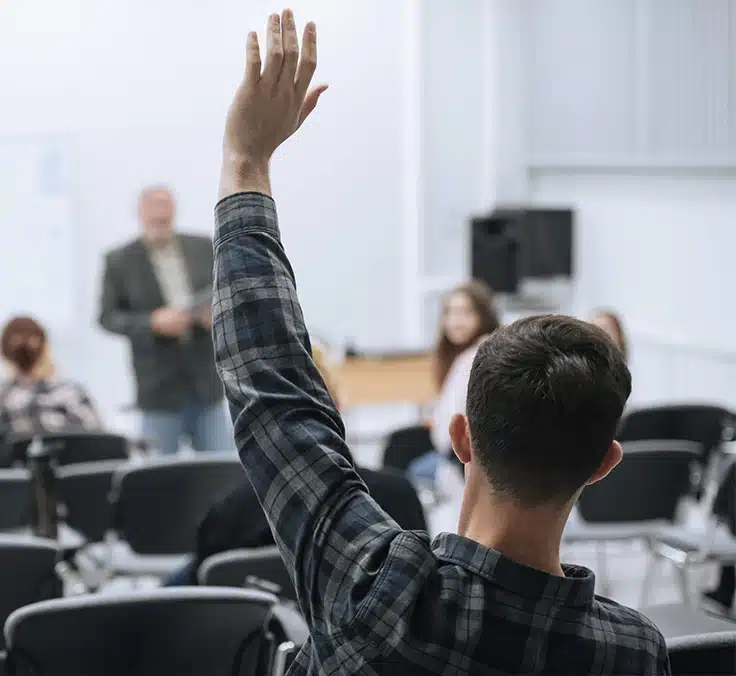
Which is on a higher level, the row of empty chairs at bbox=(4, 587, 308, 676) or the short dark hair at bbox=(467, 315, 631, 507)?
the short dark hair at bbox=(467, 315, 631, 507)

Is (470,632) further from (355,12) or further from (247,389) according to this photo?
(355,12)

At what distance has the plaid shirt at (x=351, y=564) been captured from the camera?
99 centimetres

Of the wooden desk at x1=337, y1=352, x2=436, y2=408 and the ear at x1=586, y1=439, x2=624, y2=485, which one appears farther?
the wooden desk at x1=337, y1=352, x2=436, y2=408

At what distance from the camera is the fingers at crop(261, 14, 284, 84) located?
3.53 feet

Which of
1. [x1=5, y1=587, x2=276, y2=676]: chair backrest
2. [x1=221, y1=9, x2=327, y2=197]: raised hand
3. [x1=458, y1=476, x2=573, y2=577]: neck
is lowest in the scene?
[x1=5, y1=587, x2=276, y2=676]: chair backrest

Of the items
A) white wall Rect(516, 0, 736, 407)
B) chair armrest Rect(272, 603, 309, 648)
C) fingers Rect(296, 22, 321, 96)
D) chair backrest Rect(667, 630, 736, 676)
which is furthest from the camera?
white wall Rect(516, 0, 736, 407)

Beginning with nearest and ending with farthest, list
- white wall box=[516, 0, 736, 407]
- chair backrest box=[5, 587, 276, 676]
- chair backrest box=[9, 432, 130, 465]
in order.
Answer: chair backrest box=[5, 587, 276, 676], chair backrest box=[9, 432, 130, 465], white wall box=[516, 0, 736, 407]

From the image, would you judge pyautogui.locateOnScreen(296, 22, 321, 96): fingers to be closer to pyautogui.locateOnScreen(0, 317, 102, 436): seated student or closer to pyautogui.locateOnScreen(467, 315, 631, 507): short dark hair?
pyautogui.locateOnScreen(467, 315, 631, 507): short dark hair

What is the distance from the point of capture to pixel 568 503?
104 centimetres

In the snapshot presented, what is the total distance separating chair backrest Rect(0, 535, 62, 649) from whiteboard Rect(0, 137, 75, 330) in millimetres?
5321

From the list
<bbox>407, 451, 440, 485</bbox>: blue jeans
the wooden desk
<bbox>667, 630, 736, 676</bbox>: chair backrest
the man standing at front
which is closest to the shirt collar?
<bbox>667, 630, 736, 676</bbox>: chair backrest

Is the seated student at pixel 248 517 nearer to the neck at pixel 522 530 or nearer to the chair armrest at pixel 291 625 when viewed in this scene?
the chair armrest at pixel 291 625

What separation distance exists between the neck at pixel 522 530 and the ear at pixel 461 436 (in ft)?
0.13

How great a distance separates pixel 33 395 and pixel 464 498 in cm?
420
